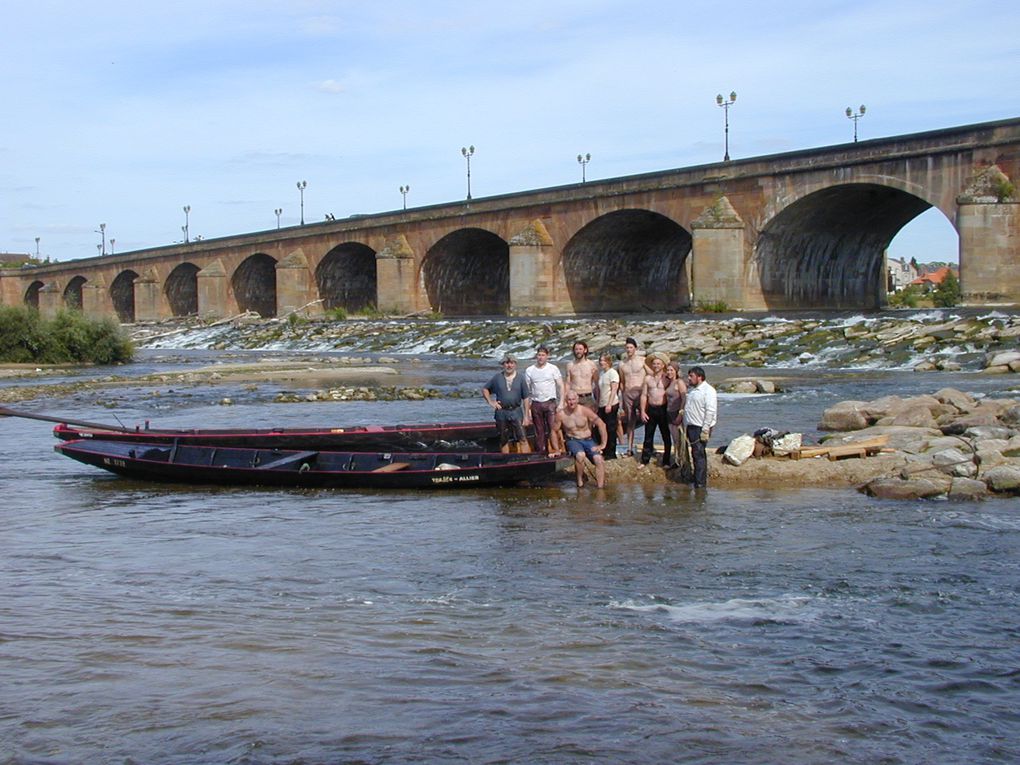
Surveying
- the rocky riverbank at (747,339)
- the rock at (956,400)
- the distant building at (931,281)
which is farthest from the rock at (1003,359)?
the distant building at (931,281)

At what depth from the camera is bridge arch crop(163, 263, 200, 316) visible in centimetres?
9244

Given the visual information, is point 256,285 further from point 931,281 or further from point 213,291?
point 931,281

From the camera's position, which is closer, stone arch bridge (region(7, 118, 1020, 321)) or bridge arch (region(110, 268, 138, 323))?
stone arch bridge (region(7, 118, 1020, 321))

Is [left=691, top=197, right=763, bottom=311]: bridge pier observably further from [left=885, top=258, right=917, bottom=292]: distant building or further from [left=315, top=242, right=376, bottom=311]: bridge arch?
[left=885, top=258, right=917, bottom=292]: distant building

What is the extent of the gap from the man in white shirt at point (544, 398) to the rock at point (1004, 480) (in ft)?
16.9

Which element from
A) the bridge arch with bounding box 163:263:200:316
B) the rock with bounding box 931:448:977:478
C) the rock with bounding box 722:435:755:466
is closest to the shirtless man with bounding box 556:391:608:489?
the rock with bounding box 722:435:755:466

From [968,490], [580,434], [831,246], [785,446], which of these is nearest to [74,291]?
[831,246]

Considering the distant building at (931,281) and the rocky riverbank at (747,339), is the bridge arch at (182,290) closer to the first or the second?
the rocky riverbank at (747,339)

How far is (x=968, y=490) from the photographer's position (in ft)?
45.4

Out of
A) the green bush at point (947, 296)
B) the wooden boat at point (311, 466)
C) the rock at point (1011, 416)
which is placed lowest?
the wooden boat at point (311, 466)

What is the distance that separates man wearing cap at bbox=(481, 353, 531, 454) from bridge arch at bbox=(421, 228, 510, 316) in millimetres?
50547

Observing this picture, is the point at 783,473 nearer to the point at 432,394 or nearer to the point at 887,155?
the point at 432,394

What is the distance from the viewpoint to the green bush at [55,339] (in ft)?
150

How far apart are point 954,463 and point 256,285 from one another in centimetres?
7655
